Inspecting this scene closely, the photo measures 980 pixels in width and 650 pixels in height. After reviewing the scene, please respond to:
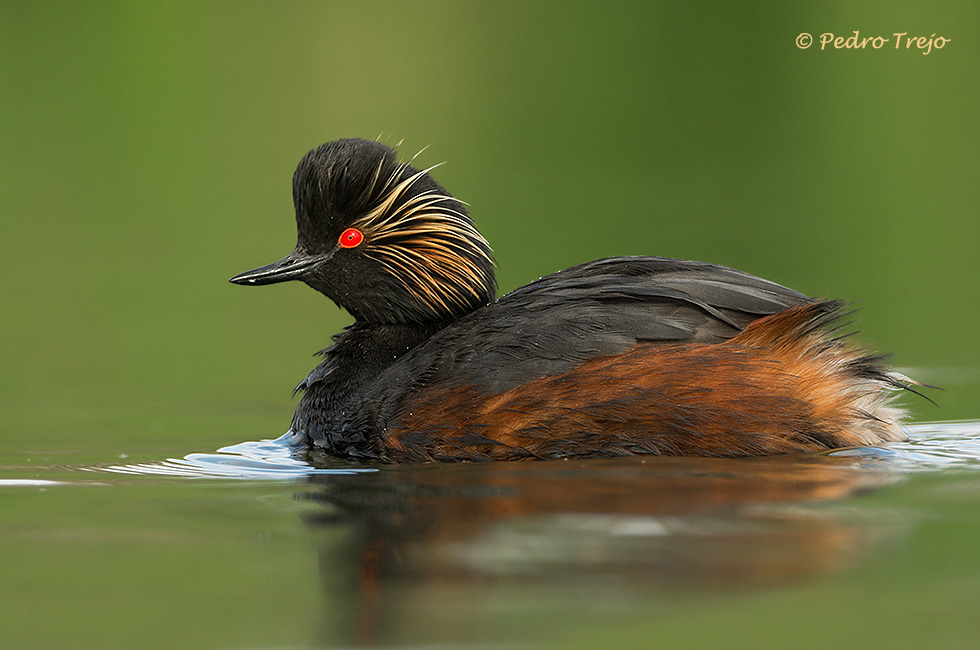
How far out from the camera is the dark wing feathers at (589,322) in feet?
18.0

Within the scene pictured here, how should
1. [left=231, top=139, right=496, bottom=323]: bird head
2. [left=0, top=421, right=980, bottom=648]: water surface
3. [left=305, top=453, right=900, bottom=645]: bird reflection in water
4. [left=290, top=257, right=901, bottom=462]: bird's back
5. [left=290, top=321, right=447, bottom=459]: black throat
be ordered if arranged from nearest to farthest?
1. [left=0, top=421, right=980, bottom=648]: water surface
2. [left=305, top=453, right=900, bottom=645]: bird reflection in water
3. [left=290, top=257, right=901, bottom=462]: bird's back
4. [left=290, top=321, right=447, bottom=459]: black throat
5. [left=231, top=139, right=496, bottom=323]: bird head

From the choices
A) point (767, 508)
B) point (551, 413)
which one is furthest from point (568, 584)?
point (551, 413)

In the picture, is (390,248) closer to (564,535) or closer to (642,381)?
(642,381)

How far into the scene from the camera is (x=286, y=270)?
6148 mm

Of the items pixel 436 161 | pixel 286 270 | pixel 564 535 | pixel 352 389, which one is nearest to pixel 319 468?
pixel 352 389

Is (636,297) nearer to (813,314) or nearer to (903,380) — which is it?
(813,314)

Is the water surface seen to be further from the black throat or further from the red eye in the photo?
the red eye

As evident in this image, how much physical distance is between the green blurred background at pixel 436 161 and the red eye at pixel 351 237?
1040 mm

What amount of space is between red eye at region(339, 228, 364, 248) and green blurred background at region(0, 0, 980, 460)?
3.41ft

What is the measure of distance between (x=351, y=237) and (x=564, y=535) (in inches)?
101

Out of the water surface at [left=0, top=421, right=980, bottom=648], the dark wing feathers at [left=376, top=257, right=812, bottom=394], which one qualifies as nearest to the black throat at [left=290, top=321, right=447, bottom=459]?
the dark wing feathers at [left=376, top=257, right=812, bottom=394]

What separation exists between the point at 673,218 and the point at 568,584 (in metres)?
8.96

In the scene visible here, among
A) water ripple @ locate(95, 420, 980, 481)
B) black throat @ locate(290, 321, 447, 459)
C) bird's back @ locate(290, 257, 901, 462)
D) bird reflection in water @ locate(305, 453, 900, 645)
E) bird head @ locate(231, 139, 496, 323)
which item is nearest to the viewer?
bird reflection in water @ locate(305, 453, 900, 645)

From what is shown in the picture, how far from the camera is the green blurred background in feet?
26.5
